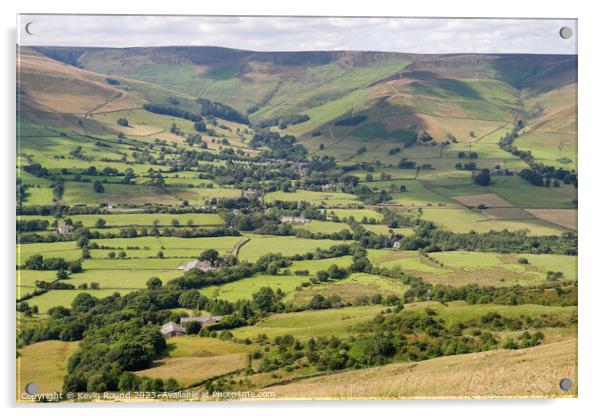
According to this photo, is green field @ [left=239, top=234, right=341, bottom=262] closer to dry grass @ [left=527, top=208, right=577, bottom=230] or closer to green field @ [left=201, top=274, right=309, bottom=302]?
green field @ [left=201, top=274, right=309, bottom=302]

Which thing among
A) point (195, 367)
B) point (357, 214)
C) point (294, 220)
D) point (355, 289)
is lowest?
point (195, 367)

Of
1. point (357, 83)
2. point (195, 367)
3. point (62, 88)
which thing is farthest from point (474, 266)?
point (62, 88)

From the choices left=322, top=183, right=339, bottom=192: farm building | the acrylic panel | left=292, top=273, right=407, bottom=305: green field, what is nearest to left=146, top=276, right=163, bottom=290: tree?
the acrylic panel

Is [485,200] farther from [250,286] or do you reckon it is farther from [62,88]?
[62,88]

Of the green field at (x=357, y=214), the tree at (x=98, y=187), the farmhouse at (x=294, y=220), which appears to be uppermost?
the tree at (x=98, y=187)

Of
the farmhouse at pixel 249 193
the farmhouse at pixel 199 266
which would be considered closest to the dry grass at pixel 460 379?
Result: the farmhouse at pixel 199 266

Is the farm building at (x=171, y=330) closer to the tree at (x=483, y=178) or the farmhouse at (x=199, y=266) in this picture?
the farmhouse at (x=199, y=266)
